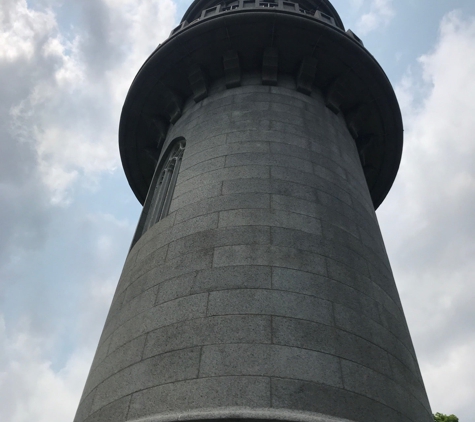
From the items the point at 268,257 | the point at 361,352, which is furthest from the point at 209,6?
the point at 361,352

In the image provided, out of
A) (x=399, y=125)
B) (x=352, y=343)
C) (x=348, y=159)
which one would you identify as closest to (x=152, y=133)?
(x=348, y=159)

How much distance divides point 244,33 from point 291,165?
658cm

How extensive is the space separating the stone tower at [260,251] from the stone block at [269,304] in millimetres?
26

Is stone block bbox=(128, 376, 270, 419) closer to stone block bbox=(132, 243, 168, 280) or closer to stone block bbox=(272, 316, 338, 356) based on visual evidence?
stone block bbox=(272, 316, 338, 356)

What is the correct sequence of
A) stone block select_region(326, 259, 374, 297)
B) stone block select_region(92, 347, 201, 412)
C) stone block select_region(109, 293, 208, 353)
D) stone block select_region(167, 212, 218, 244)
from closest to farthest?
stone block select_region(92, 347, 201, 412), stone block select_region(109, 293, 208, 353), stone block select_region(326, 259, 374, 297), stone block select_region(167, 212, 218, 244)

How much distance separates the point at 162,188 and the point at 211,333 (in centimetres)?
755

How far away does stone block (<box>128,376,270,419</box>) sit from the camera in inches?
268

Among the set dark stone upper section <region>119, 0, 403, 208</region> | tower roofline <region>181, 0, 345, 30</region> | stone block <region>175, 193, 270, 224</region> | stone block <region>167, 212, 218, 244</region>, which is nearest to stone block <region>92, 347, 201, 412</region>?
stone block <region>167, 212, 218, 244</region>

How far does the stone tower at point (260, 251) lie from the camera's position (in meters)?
7.29

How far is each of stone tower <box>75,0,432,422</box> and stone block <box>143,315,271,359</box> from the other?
2 cm

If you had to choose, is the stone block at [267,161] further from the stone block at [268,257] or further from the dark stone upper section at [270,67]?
the dark stone upper section at [270,67]

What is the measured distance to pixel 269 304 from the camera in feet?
27.0

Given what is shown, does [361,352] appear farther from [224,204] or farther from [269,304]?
[224,204]

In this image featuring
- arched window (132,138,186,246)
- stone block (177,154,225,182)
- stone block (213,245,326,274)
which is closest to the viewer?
stone block (213,245,326,274)
